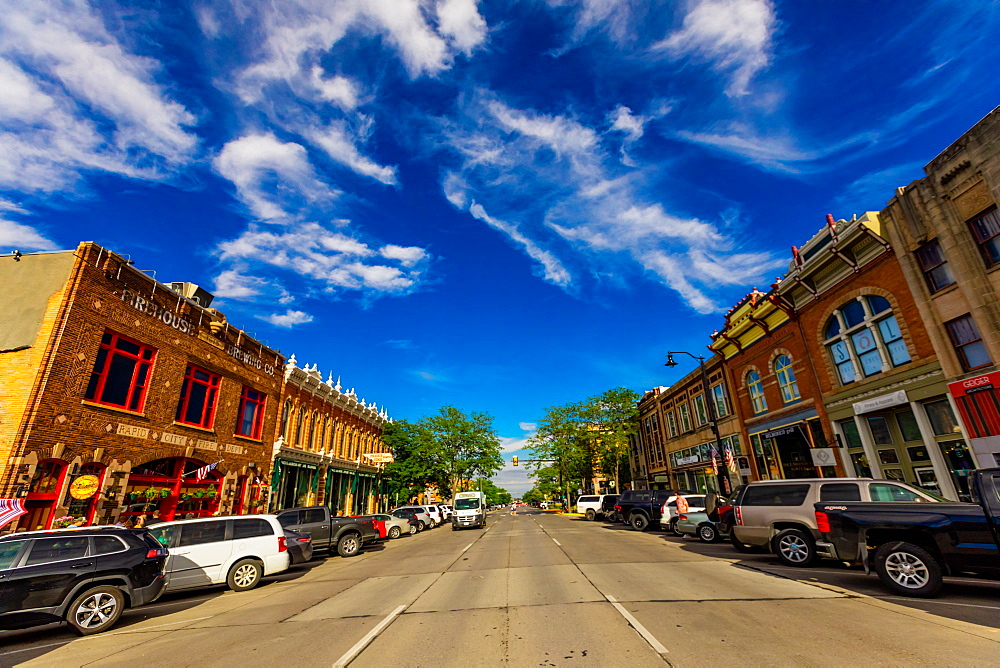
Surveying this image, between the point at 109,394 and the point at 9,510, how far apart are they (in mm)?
4415

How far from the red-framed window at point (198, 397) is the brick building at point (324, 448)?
18.2ft

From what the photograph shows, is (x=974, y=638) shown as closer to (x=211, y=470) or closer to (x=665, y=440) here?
(x=211, y=470)

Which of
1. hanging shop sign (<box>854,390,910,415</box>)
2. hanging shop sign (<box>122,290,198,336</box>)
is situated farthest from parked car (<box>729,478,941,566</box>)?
hanging shop sign (<box>122,290,198,336</box>)

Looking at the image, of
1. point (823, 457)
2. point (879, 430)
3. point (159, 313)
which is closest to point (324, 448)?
point (159, 313)

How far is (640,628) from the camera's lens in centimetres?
617

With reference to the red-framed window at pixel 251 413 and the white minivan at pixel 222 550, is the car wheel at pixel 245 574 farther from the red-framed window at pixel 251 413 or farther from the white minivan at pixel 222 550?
the red-framed window at pixel 251 413

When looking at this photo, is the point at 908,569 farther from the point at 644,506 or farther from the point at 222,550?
the point at 644,506

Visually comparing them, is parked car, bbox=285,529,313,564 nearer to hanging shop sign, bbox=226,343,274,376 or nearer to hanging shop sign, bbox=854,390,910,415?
hanging shop sign, bbox=226,343,274,376

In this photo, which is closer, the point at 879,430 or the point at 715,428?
the point at 879,430

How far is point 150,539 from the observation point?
9.28m

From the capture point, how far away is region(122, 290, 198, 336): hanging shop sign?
16188 millimetres

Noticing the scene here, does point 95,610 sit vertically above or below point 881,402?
below

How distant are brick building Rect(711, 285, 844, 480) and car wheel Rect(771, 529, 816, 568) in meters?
11.7

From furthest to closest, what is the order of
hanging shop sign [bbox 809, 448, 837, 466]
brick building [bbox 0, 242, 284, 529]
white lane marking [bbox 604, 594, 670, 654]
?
hanging shop sign [bbox 809, 448, 837, 466] < brick building [bbox 0, 242, 284, 529] < white lane marking [bbox 604, 594, 670, 654]
